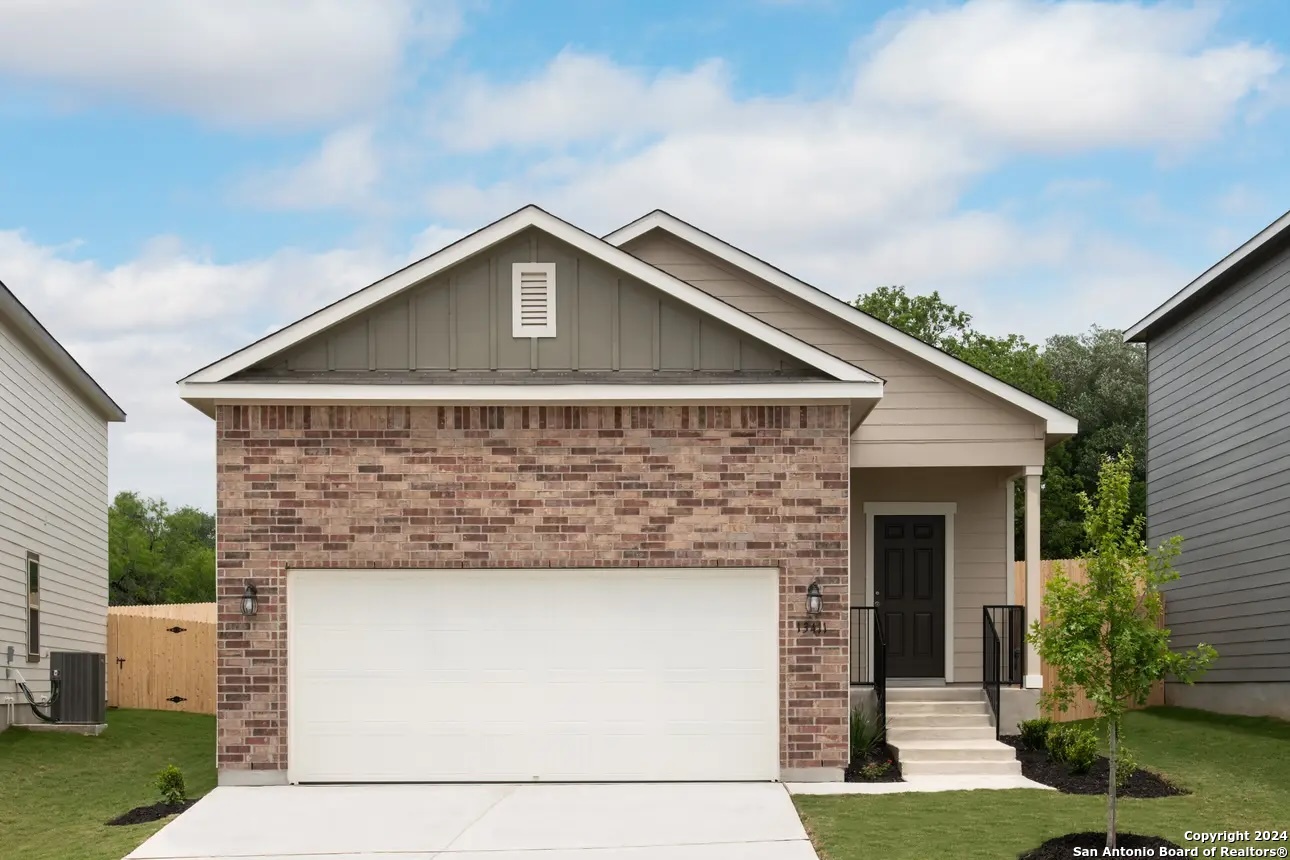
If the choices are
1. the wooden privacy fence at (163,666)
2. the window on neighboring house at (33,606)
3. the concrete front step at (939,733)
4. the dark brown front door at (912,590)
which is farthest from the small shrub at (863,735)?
the wooden privacy fence at (163,666)

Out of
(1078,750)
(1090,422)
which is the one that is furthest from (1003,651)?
(1090,422)

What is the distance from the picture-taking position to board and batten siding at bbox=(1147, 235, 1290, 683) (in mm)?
18062

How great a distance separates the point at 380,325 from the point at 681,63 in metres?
9.10

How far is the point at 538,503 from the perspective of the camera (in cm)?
1349

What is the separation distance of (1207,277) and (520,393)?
11284 millimetres

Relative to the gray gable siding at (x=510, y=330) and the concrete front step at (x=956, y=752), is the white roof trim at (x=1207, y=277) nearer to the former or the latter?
the gray gable siding at (x=510, y=330)

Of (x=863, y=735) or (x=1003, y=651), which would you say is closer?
(x=863, y=735)

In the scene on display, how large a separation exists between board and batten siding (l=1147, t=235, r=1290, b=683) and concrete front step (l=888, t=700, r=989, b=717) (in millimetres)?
4791

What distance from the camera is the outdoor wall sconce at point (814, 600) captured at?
13.4m

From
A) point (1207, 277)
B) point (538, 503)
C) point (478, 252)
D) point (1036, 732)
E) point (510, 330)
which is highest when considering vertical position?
point (1207, 277)

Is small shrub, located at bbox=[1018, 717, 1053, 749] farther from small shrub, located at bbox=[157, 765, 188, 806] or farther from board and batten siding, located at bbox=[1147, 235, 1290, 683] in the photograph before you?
small shrub, located at bbox=[157, 765, 188, 806]

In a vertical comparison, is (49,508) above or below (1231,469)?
below

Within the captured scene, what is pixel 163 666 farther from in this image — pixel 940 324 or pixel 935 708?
pixel 940 324

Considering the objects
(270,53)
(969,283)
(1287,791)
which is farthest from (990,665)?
(969,283)
